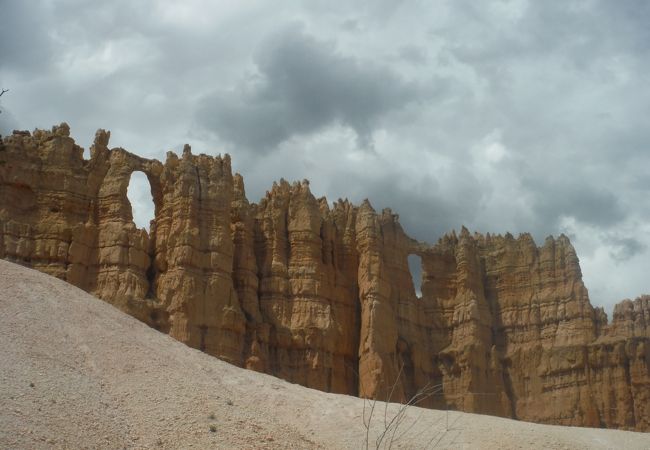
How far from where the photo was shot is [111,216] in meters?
45.0

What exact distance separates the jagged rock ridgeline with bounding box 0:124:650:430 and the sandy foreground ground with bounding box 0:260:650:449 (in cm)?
1426

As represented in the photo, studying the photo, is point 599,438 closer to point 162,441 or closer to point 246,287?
point 162,441

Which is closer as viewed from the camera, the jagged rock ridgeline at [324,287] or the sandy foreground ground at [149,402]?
the sandy foreground ground at [149,402]

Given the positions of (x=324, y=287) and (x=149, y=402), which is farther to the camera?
(x=324, y=287)

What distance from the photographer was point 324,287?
5075 centimetres

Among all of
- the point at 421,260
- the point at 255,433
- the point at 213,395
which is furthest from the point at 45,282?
the point at 421,260

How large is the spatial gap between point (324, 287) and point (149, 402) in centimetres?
2780

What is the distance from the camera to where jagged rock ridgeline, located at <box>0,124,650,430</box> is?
4409 centimetres

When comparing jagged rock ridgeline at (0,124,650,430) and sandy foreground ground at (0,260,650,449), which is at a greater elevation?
jagged rock ridgeline at (0,124,650,430)

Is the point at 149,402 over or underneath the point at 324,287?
underneath

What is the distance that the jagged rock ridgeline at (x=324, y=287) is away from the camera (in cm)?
4409

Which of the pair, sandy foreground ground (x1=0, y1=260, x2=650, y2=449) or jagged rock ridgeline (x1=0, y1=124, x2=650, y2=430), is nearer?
sandy foreground ground (x1=0, y1=260, x2=650, y2=449)

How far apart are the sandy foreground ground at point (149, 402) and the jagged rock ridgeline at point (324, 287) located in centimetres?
1426

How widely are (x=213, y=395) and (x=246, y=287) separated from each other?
78.0ft
